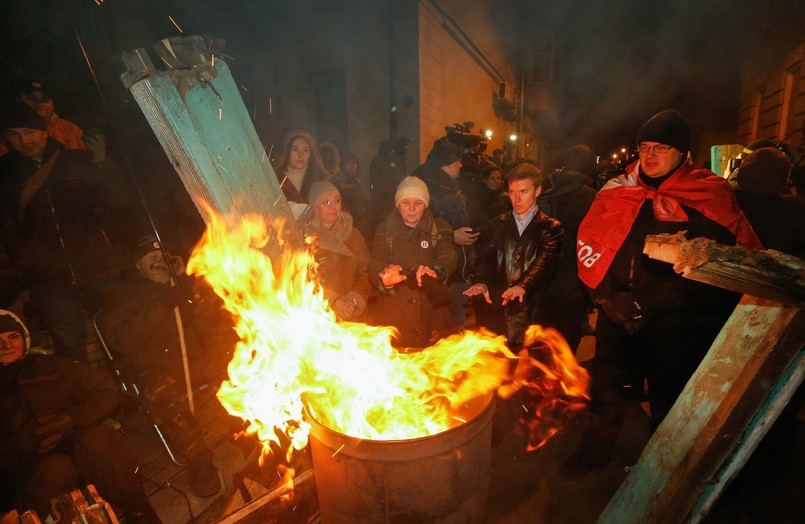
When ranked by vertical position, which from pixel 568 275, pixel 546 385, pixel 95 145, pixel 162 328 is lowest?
pixel 546 385

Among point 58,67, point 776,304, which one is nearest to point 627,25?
point 776,304

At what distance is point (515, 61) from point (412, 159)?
15.6 metres

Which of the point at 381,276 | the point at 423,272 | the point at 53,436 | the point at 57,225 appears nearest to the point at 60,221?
the point at 57,225

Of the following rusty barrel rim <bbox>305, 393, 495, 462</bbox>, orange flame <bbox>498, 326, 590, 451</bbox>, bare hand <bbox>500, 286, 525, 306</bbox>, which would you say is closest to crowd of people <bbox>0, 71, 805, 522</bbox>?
bare hand <bbox>500, 286, 525, 306</bbox>

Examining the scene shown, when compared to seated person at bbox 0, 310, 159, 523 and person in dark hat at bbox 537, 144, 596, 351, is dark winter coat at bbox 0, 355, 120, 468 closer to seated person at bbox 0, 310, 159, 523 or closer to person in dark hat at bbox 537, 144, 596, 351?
seated person at bbox 0, 310, 159, 523

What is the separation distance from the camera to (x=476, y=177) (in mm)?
6453

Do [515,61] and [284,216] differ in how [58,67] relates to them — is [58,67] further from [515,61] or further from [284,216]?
[515,61]

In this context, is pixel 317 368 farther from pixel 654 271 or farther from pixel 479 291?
pixel 654 271

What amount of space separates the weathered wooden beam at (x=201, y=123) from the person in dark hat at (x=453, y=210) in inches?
111

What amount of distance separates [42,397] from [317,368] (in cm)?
233

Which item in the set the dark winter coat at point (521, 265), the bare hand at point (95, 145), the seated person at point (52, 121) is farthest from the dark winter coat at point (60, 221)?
the dark winter coat at point (521, 265)

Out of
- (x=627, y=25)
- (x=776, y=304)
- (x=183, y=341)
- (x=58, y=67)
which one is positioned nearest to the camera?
(x=776, y=304)

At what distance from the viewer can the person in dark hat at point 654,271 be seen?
2633mm

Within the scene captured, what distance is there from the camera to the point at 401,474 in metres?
1.97
